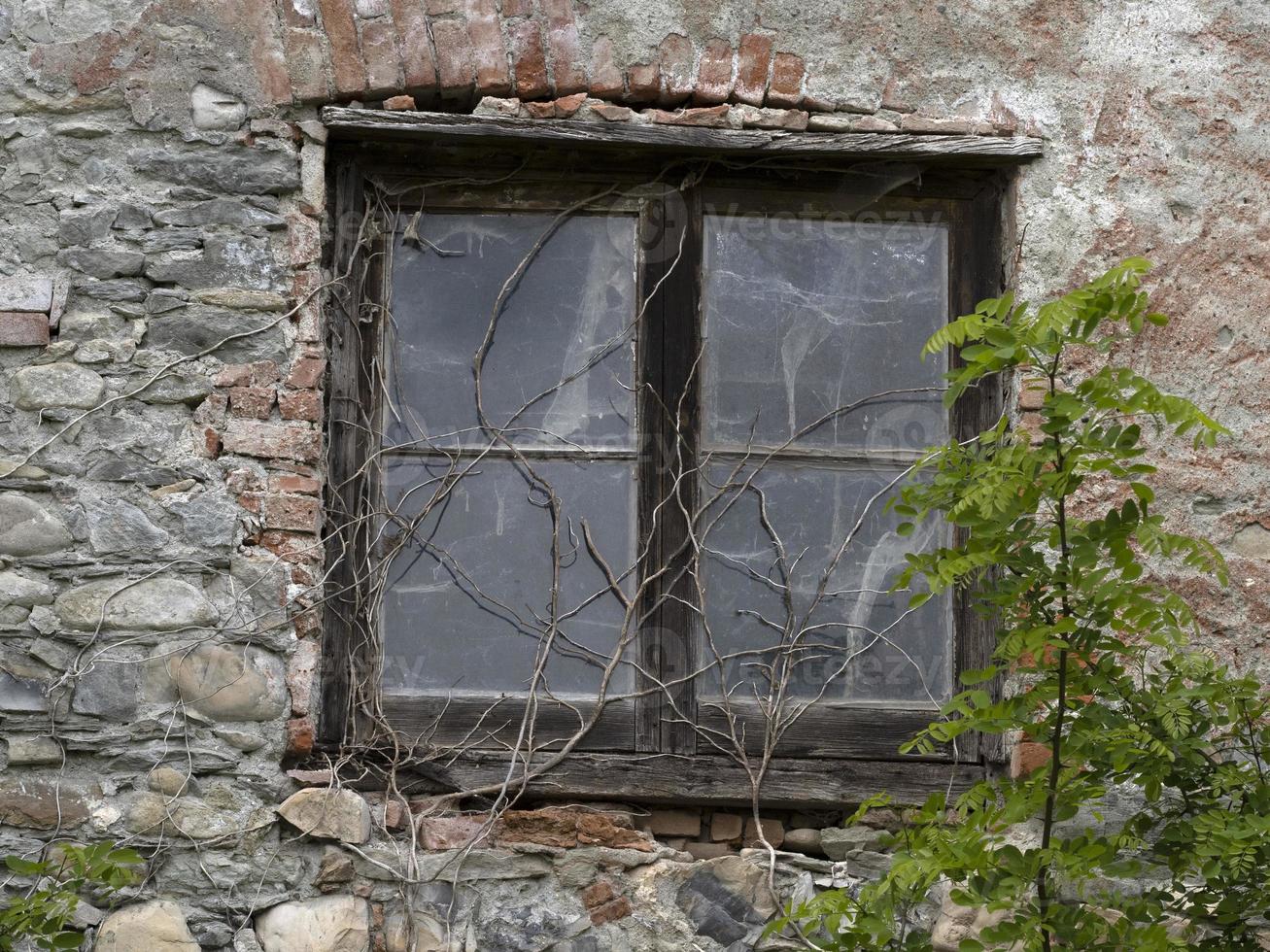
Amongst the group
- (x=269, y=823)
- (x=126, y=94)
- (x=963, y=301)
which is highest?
(x=126, y=94)

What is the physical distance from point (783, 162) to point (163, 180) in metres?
1.44

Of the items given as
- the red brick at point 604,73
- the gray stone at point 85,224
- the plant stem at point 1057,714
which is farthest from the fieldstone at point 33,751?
A: the plant stem at point 1057,714

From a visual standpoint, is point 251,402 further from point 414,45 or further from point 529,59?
point 529,59

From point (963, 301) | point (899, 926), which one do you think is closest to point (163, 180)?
point (963, 301)

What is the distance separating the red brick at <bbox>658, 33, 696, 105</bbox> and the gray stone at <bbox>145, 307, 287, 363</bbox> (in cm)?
105

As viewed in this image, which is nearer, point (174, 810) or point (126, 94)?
point (174, 810)

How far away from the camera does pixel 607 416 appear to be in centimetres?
308

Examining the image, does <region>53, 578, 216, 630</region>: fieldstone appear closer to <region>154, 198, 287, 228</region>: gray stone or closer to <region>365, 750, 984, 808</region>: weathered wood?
<region>365, 750, 984, 808</region>: weathered wood

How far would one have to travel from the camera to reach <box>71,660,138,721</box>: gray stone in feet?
9.12

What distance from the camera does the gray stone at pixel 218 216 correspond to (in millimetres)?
2918

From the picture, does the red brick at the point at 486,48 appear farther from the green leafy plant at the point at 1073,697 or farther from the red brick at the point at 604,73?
the green leafy plant at the point at 1073,697

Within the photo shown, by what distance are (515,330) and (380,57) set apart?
694 millimetres

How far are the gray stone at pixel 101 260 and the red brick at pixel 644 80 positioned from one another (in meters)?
1.19

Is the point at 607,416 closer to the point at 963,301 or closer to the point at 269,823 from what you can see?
the point at 963,301
